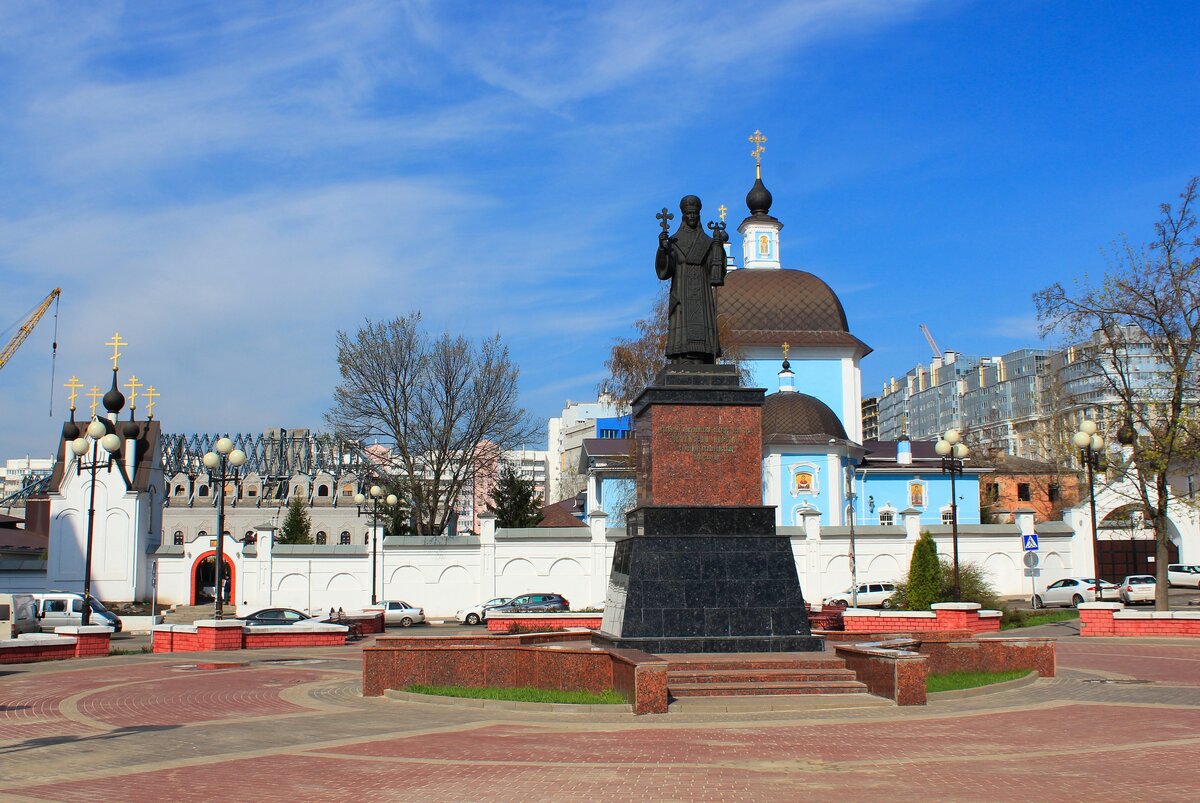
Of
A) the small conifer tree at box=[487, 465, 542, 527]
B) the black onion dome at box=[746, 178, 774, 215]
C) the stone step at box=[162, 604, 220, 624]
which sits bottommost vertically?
the stone step at box=[162, 604, 220, 624]

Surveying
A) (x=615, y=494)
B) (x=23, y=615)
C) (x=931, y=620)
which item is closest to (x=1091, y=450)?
(x=931, y=620)

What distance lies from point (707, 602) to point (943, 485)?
134 ft

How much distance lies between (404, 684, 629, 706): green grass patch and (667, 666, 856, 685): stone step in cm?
77

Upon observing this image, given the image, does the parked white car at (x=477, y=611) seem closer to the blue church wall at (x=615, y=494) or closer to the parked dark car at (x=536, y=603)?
the parked dark car at (x=536, y=603)

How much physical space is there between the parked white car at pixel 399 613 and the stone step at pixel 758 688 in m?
23.8

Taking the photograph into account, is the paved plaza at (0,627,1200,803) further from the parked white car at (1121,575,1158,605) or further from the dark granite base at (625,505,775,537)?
the parked white car at (1121,575,1158,605)

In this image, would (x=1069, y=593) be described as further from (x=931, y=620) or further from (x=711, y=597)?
(x=711, y=597)

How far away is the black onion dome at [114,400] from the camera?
46.5m

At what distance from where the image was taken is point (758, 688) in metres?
12.8

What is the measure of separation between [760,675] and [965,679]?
3136 millimetres

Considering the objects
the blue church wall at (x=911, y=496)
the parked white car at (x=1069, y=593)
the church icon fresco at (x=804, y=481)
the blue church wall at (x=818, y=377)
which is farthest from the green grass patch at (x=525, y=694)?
the blue church wall at (x=818, y=377)

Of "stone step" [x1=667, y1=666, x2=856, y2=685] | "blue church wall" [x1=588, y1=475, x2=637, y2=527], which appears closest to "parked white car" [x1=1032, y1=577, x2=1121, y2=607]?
"blue church wall" [x1=588, y1=475, x2=637, y2=527]

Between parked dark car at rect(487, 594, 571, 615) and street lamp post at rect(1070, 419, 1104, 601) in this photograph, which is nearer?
street lamp post at rect(1070, 419, 1104, 601)

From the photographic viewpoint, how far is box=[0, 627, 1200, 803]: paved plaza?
8.30 m
